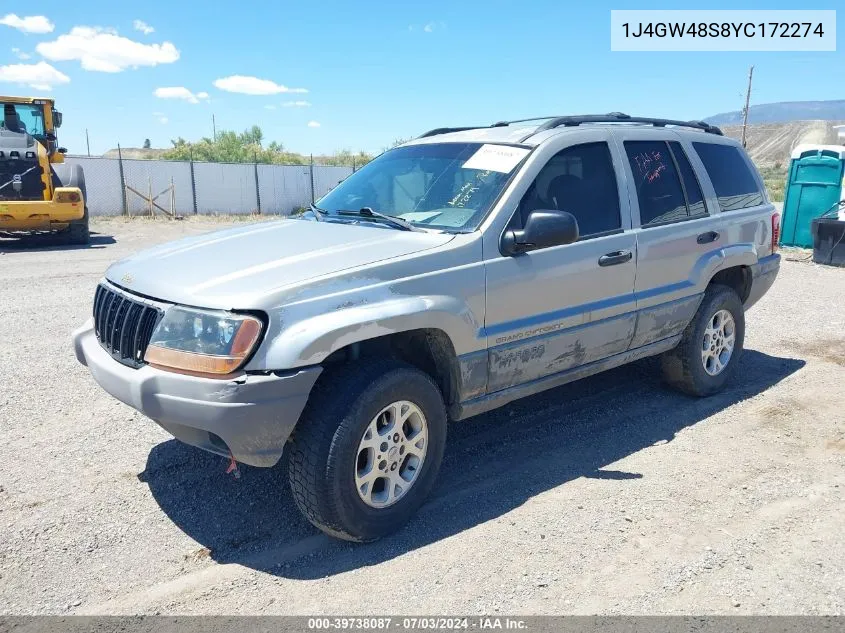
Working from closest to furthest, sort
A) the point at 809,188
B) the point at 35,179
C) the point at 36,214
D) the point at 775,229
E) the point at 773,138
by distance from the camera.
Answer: the point at 775,229 → the point at 809,188 → the point at 36,214 → the point at 35,179 → the point at 773,138

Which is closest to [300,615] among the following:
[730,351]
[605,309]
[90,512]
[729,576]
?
[90,512]

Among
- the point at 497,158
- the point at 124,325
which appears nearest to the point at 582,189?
the point at 497,158

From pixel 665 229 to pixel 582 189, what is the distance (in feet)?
2.66

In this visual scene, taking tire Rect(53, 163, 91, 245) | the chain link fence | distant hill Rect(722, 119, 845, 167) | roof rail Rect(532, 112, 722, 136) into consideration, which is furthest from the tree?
distant hill Rect(722, 119, 845, 167)

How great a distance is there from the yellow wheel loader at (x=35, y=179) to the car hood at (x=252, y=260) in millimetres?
11907

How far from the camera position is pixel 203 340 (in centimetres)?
293

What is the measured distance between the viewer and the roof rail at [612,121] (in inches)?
172

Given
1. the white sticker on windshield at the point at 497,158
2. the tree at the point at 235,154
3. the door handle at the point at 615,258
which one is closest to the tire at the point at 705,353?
the door handle at the point at 615,258

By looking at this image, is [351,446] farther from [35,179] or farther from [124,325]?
[35,179]

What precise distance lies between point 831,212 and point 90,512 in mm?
13759

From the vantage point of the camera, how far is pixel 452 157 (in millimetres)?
4195

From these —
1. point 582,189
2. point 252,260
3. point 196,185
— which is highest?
point 196,185

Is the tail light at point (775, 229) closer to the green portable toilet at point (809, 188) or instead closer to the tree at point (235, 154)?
the green portable toilet at point (809, 188)

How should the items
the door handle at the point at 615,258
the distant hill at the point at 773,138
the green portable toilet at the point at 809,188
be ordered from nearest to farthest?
the door handle at the point at 615,258, the green portable toilet at the point at 809,188, the distant hill at the point at 773,138
